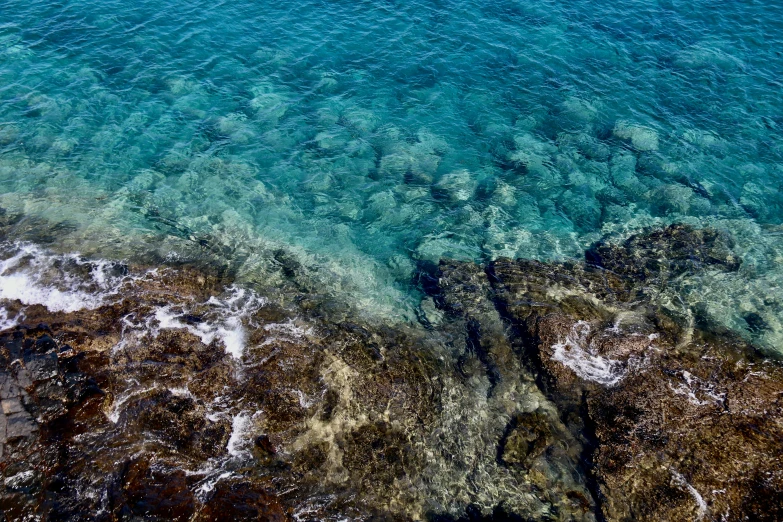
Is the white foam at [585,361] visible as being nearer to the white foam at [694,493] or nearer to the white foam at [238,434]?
the white foam at [694,493]

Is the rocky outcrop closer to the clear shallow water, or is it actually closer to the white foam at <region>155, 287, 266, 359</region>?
the clear shallow water

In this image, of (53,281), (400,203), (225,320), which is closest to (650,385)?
(400,203)

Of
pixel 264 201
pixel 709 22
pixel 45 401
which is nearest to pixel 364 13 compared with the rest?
pixel 264 201

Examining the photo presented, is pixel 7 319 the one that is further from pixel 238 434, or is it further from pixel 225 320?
pixel 238 434

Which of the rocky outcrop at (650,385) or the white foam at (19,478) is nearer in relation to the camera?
the white foam at (19,478)

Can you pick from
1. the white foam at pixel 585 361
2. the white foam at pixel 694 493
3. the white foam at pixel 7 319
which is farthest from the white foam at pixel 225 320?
the white foam at pixel 694 493

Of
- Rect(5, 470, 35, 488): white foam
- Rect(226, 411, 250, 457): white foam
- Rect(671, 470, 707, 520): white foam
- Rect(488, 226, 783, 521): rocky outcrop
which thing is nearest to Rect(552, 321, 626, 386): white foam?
Rect(488, 226, 783, 521): rocky outcrop
